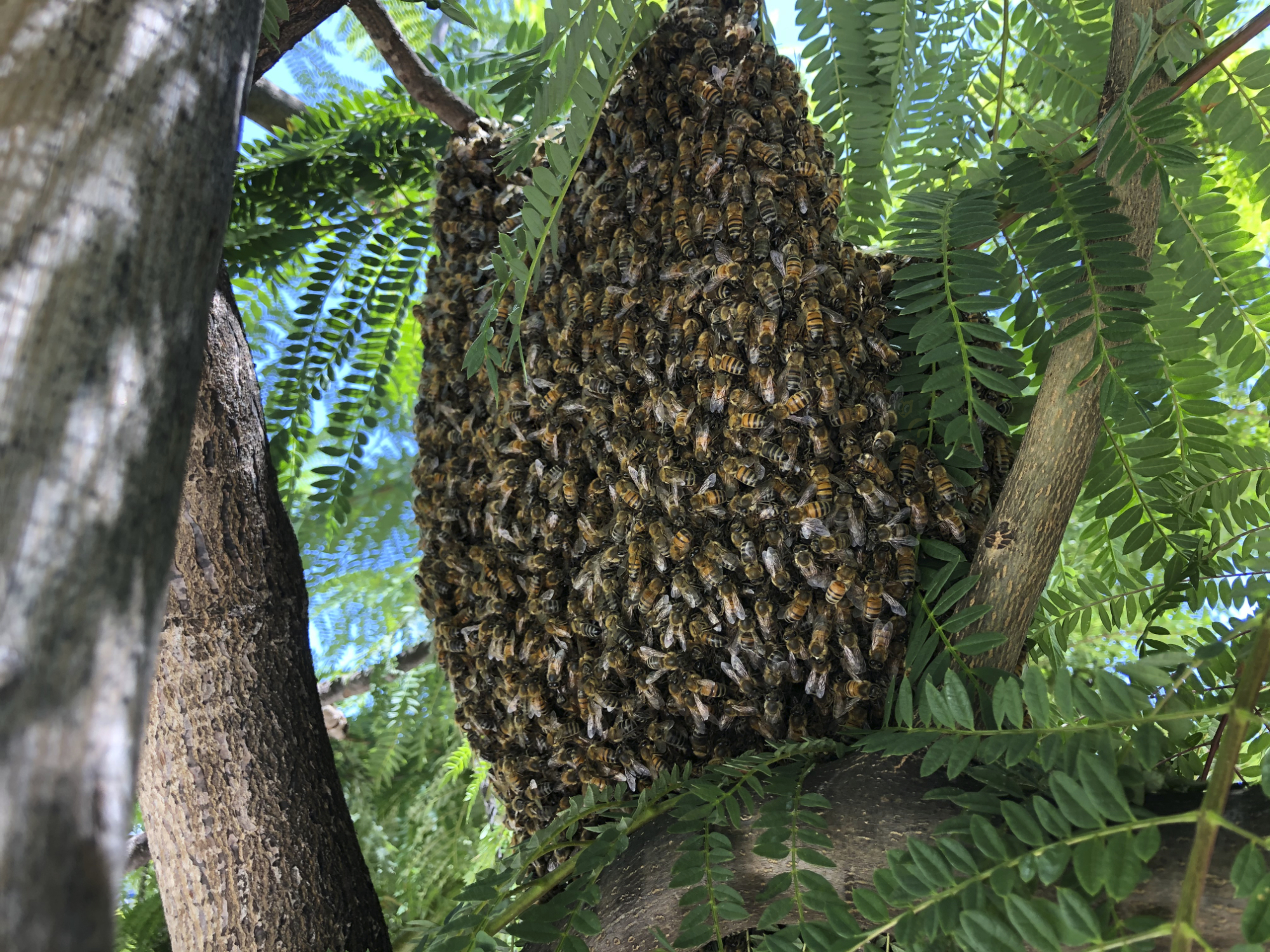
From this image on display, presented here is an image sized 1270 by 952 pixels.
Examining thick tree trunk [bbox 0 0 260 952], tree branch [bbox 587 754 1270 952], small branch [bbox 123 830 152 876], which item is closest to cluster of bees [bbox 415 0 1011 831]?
tree branch [bbox 587 754 1270 952]

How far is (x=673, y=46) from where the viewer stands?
4.26ft

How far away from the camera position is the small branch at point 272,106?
2057 mm

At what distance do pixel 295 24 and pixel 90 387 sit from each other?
117cm

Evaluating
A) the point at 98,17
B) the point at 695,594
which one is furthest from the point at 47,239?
the point at 695,594

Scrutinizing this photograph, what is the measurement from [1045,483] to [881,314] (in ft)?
1.02

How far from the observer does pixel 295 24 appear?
1.36 meters

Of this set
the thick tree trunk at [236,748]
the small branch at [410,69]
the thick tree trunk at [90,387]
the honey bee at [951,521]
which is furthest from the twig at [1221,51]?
the thick tree trunk at [236,748]

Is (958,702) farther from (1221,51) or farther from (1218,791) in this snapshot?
(1221,51)

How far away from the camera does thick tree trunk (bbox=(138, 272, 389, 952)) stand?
1240 mm

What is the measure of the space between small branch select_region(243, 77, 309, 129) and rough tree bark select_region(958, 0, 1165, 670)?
183 cm

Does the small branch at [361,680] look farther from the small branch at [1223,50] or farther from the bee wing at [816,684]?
the small branch at [1223,50]

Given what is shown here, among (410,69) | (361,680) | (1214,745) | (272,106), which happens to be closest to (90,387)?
(1214,745)

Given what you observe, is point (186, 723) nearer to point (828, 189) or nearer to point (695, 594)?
point (695, 594)

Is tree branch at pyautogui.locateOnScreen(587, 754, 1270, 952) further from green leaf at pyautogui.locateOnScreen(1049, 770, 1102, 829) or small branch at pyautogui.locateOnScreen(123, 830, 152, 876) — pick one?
small branch at pyautogui.locateOnScreen(123, 830, 152, 876)
